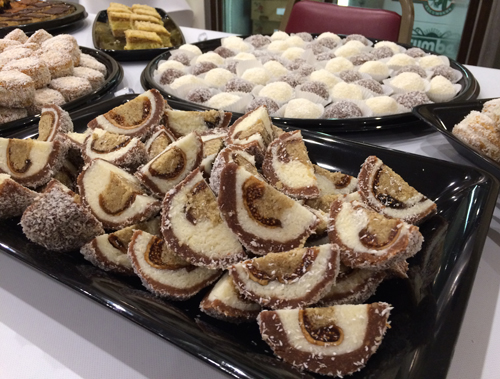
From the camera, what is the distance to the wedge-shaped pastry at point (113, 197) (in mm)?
824

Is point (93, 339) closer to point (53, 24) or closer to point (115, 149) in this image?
point (115, 149)

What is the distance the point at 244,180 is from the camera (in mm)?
744

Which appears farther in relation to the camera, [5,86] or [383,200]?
[5,86]

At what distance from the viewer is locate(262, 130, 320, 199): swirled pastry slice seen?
0.85 metres

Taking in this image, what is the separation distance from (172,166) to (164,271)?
24 cm

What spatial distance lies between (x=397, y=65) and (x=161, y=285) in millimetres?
1660

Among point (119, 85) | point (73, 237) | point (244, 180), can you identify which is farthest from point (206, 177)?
point (119, 85)

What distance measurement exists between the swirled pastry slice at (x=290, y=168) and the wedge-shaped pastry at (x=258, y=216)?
0.10 meters

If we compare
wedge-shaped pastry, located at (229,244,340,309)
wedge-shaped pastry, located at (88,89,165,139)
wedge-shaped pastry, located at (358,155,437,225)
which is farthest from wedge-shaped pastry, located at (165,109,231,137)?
wedge-shaped pastry, located at (229,244,340,309)

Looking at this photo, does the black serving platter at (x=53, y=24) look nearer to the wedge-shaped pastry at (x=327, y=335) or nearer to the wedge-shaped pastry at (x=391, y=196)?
the wedge-shaped pastry at (x=391, y=196)

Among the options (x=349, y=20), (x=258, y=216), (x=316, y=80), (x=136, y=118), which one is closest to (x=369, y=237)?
(x=258, y=216)

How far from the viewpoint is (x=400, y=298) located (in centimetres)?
71

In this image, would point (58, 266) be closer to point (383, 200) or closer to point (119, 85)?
point (383, 200)

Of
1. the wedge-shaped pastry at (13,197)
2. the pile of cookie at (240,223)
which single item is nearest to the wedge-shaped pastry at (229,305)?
the pile of cookie at (240,223)
